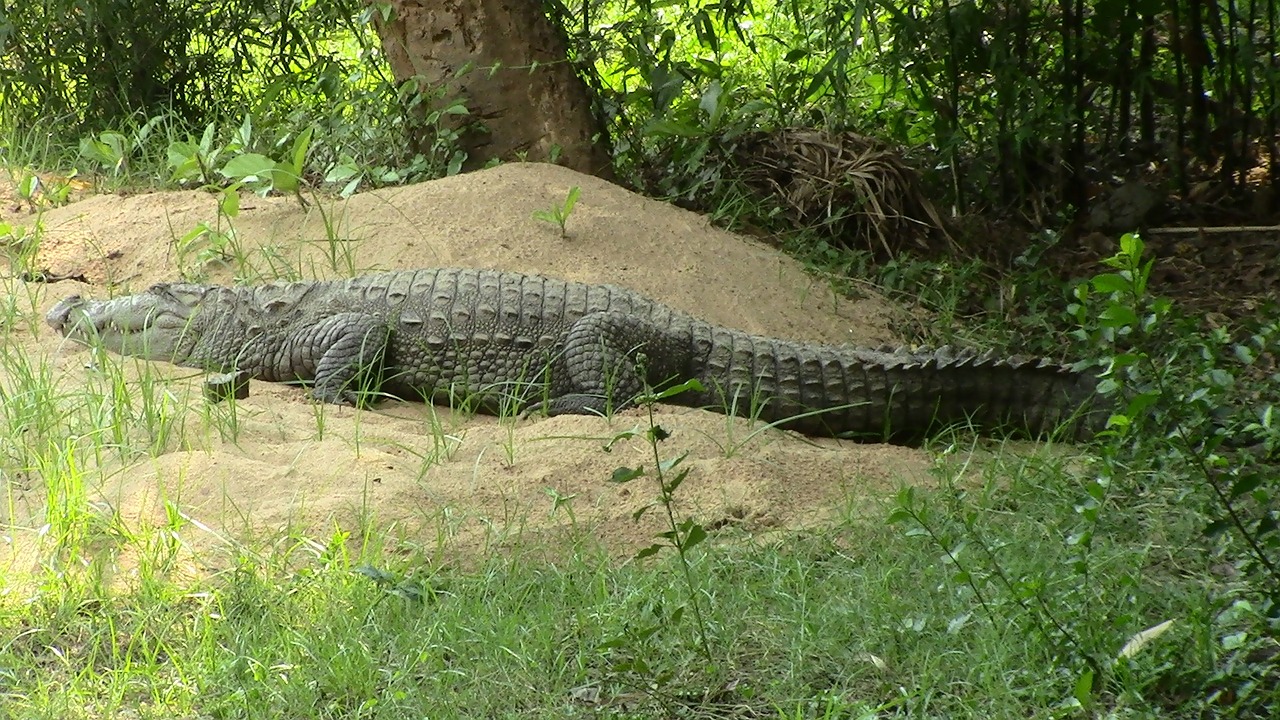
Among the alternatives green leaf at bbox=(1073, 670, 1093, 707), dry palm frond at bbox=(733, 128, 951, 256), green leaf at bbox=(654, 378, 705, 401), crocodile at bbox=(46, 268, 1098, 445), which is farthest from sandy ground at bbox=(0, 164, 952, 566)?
green leaf at bbox=(1073, 670, 1093, 707)

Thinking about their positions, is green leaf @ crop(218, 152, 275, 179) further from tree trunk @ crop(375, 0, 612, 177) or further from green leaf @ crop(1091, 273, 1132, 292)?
green leaf @ crop(1091, 273, 1132, 292)

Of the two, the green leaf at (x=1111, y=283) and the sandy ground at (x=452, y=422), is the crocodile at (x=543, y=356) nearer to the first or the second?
the sandy ground at (x=452, y=422)

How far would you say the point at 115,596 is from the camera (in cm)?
328

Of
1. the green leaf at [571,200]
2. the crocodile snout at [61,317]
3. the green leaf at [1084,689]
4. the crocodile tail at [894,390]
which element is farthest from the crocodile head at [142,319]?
the green leaf at [1084,689]

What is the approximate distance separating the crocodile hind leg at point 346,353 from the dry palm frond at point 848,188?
2.63 meters

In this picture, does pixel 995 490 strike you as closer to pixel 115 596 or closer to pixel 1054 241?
pixel 115 596

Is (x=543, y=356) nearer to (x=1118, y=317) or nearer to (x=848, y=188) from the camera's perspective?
(x=848, y=188)

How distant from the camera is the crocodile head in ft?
18.0

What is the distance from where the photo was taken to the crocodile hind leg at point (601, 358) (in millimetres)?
5277

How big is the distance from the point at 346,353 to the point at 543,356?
0.78 meters

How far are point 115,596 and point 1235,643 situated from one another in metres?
2.51

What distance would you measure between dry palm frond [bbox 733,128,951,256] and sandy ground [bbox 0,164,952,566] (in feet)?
1.53

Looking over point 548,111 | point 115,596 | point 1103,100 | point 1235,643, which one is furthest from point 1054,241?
point 115,596

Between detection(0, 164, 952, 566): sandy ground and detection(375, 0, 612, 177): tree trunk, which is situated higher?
detection(375, 0, 612, 177): tree trunk
